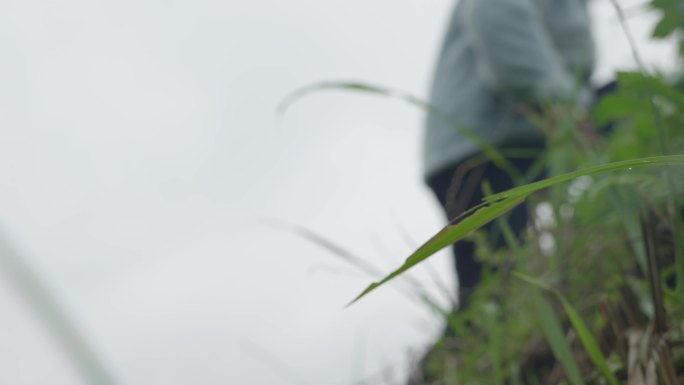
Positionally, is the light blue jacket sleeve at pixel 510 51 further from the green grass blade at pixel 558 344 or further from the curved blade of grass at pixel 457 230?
the curved blade of grass at pixel 457 230

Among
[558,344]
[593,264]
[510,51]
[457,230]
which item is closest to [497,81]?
[510,51]

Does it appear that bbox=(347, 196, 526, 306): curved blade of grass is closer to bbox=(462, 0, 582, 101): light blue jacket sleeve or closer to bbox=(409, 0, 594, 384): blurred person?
bbox=(409, 0, 594, 384): blurred person

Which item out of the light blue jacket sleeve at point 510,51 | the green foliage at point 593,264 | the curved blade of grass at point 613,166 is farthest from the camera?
the light blue jacket sleeve at point 510,51

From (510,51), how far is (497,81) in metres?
0.10

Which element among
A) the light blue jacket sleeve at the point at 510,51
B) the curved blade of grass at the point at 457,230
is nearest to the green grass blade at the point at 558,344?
the curved blade of grass at the point at 457,230

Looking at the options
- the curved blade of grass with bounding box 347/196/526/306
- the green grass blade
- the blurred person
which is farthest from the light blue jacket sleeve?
the curved blade of grass with bounding box 347/196/526/306

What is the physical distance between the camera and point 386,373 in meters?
1.07

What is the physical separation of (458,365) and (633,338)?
0.52 meters

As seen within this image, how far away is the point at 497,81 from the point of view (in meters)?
2.34

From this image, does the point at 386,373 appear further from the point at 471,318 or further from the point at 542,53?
the point at 542,53

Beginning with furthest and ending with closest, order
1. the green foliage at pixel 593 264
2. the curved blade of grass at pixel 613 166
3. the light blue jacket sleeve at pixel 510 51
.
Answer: the light blue jacket sleeve at pixel 510 51 → the green foliage at pixel 593 264 → the curved blade of grass at pixel 613 166

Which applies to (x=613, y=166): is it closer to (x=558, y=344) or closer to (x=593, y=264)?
(x=558, y=344)

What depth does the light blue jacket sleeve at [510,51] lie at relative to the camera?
232 centimetres

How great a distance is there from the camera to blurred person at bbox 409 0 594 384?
233 centimetres
